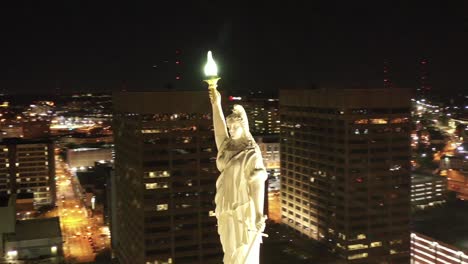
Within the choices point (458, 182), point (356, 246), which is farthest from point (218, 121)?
point (458, 182)

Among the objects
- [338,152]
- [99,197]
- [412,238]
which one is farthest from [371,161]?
[99,197]

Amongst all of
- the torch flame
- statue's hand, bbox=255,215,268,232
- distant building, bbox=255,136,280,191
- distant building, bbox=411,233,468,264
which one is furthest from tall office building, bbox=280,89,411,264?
statue's hand, bbox=255,215,268,232

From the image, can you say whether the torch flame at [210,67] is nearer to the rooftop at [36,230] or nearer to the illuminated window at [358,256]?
the rooftop at [36,230]

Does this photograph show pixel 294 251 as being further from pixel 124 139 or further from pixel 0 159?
pixel 0 159

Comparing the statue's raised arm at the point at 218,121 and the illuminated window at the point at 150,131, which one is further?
the illuminated window at the point at 150,131

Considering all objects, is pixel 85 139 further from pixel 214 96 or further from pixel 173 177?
pixel 214 96

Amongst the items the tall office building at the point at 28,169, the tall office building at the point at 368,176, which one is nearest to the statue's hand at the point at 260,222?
the tall office building at the point at 368,176
